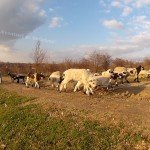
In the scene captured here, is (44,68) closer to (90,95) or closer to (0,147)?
(90,95)

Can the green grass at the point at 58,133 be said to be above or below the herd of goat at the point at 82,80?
below

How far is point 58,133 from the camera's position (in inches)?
567

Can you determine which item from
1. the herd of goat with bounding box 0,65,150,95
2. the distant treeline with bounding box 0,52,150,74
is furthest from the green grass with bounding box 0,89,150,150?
the distant treeline with bounding box 0,52,150,74

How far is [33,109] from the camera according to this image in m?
17.2

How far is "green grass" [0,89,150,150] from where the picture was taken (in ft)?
43.7

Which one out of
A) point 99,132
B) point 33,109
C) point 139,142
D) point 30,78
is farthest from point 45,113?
point 30,78

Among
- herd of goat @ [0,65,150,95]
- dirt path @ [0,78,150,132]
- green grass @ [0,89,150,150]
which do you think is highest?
herd of goat @ [0,65,150,95]

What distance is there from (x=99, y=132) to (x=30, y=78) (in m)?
14.0

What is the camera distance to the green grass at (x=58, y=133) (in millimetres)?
13328

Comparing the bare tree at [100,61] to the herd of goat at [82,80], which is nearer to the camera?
the herd of goat at [82,80]

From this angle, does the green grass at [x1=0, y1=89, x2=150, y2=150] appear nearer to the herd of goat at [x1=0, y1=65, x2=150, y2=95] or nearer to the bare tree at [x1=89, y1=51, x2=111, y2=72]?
the herd of goat at [x1=0, y1=65, x2=150, y2=95]

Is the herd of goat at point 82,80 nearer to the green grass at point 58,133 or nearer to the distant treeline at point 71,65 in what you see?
the green grass at point 58,133

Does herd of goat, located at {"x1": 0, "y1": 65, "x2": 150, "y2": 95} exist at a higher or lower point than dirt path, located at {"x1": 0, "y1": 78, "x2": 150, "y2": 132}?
higher

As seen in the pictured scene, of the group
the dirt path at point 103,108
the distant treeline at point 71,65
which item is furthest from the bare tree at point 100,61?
the dirt path at point 103,108
